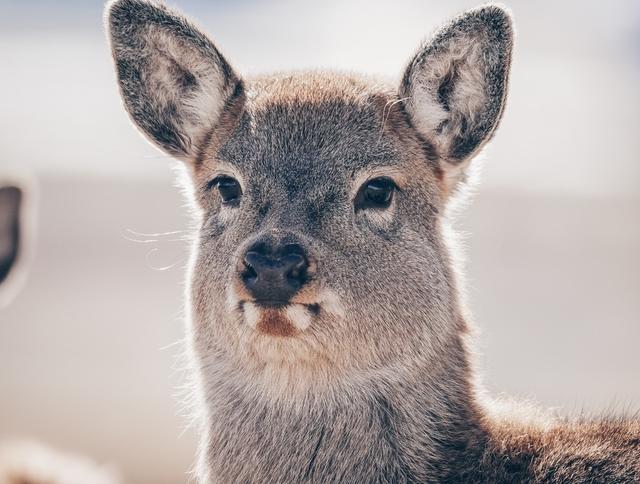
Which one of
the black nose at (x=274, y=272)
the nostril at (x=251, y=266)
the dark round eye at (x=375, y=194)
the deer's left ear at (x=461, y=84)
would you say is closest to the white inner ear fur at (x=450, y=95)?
the deer's left ear at (x=461, y=84)

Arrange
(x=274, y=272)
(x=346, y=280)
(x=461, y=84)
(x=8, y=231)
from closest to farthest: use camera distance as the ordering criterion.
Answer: (x=274, y=272) → (x=346, y=280) → (x=461, y=84) → (x=8, y=231)

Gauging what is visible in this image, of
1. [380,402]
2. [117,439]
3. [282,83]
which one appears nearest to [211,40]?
[282,83]

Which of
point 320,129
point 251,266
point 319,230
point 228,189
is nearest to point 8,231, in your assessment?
point 228,189

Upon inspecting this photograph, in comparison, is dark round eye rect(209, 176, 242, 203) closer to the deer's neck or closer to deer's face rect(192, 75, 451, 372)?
deer's face rect(192, 75, 451, 372)

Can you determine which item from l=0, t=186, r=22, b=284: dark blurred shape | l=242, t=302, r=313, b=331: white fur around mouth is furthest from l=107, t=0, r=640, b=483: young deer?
l=0, t=186, r=22, b=284: dark blurred shape

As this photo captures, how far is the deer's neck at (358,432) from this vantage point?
650 cm

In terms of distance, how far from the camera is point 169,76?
761 cm

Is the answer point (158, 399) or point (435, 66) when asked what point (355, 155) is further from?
point (158, 399)

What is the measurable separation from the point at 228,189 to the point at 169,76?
0.98 meters

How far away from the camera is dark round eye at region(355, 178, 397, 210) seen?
6.77 meters

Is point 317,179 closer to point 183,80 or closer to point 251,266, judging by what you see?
point 251,266

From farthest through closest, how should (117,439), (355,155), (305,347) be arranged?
(117,439), (355,155), (305,347)

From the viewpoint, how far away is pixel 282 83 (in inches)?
288

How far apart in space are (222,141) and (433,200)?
120 cm
